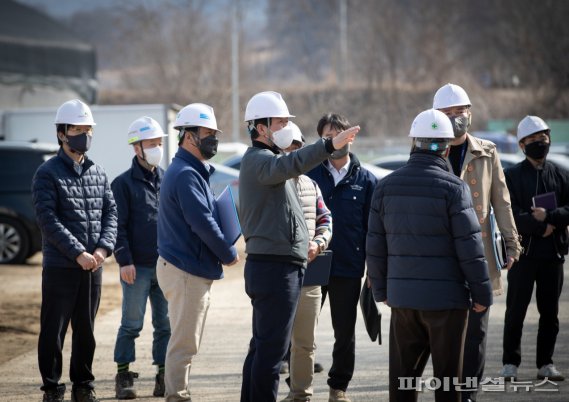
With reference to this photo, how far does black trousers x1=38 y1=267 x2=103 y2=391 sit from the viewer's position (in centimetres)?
747

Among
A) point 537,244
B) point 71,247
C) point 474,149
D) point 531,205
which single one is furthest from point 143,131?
point 537,244

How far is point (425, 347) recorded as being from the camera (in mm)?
6379

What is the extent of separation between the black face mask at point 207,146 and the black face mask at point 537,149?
2.75 meters

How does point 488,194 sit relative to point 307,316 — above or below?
above

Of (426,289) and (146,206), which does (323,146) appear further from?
(146,206)

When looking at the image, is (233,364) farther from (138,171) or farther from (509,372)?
(509,372)

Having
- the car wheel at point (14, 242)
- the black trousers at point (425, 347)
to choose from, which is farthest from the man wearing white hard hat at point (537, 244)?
the car wheel at point (14, 242)

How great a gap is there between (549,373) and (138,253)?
3289mm

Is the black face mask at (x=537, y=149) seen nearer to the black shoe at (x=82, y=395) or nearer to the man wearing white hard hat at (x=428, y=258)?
the man wearing white hard hat at (x=428, y=258)

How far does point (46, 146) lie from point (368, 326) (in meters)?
10.5

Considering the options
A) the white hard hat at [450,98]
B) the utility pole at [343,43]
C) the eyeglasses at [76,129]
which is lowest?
the eyeglasses at [76,129]

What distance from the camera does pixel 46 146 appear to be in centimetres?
1738

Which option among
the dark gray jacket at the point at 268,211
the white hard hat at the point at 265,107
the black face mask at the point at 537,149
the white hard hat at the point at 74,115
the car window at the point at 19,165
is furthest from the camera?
the car window at the point at 19,165

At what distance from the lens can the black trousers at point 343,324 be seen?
7.79 metres
